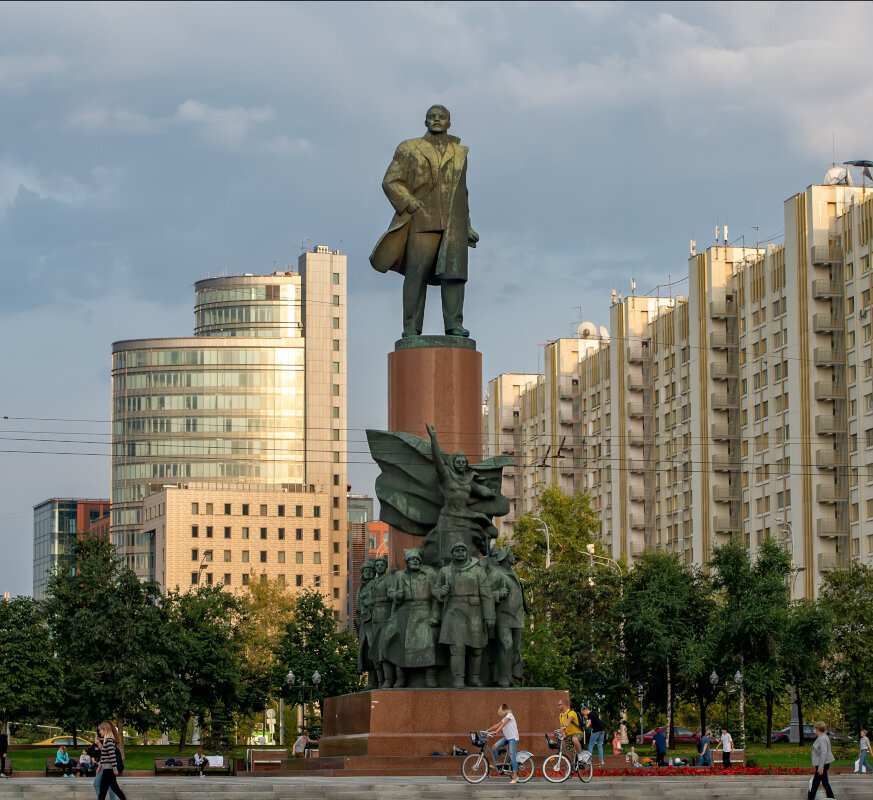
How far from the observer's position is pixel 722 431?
3748 inches

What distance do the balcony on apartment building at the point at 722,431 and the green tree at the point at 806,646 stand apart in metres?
37.0

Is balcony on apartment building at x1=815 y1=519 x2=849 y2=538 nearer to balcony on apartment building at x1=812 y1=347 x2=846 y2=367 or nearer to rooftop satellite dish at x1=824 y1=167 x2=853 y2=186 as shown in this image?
balcony on apartment building at x1=812 y1=347 x2=846 y2=367

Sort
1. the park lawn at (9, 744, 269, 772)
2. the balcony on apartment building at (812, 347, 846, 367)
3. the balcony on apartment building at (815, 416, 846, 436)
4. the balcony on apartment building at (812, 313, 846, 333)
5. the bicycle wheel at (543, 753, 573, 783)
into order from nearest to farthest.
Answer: the bicycle wheel at (543, 753, 573, 783)
the park lawn at (9, 744, 269, 772)
the balcony on apartment building at (815, 416, 846, 436)
the balcony on apartment building at (812, 313, 846, 333)
the balcony on apartment building at (812, 347, 846, 367)

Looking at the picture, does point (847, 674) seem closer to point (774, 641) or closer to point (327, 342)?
point (774, 641)

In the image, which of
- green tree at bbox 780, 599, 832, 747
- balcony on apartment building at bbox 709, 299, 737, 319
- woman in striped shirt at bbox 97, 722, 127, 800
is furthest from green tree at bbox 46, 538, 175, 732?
balcony on apartment building at bbox 709, 299, 737, 319

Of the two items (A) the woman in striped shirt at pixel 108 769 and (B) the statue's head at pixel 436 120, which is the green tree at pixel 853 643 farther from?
(A) the woman in striped shirt at pixel 108 769

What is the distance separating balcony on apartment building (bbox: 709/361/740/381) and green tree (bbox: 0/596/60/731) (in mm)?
48910

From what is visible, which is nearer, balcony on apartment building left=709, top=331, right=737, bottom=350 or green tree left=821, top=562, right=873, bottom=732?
green tree left=821, top=562, right=873, bottom=732

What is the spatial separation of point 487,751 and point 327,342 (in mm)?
136445

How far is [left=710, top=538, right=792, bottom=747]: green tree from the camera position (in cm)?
5569

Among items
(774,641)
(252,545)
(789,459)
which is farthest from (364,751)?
(252,545)

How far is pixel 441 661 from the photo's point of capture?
28.5 meters

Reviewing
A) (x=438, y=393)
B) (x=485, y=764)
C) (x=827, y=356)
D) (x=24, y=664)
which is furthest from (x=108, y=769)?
(x=827, y=356)

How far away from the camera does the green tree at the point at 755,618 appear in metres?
55.7
